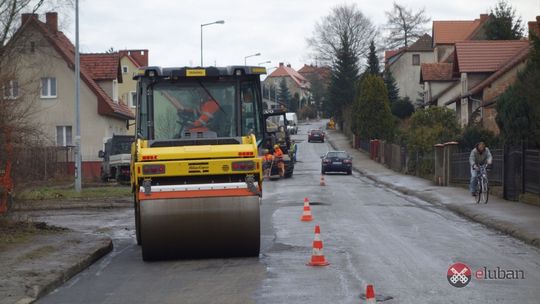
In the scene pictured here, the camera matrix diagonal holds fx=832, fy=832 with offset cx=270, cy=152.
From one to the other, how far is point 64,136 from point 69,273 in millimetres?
37435

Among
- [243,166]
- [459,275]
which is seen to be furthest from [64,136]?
[459,275]

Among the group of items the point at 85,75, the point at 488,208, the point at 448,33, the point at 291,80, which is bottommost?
the point at 488,208

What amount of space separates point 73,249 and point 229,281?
428 centimetres

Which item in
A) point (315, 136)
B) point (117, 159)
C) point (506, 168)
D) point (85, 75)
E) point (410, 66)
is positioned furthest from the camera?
point (410, 66)

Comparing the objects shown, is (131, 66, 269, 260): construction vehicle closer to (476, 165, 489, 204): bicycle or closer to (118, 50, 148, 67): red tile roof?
(476, 165, 489, 204): bicycle

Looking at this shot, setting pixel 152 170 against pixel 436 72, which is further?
pixel 436 72

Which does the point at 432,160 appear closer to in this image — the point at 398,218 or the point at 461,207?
the point at 461,207

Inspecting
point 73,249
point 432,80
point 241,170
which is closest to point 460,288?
point 241,170

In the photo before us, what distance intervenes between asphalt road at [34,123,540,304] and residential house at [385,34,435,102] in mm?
75802

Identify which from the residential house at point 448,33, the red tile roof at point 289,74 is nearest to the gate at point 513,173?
the residential house at point 448,33

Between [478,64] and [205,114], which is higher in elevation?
[478,64]

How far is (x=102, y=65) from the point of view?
51844 millimetres

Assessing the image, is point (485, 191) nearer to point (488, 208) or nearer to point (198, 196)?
point (488, 208)

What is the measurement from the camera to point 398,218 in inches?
792
